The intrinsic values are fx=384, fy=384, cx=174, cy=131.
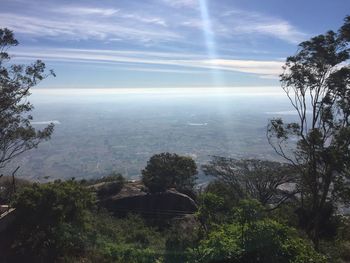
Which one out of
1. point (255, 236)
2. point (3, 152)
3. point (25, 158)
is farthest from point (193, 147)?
point (255, 236)

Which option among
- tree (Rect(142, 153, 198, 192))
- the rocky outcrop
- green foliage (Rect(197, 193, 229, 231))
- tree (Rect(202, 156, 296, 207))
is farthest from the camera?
tree (Rect(202, 156, 296, 207))

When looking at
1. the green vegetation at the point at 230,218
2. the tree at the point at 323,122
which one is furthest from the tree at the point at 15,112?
the tree at the point at 323,122

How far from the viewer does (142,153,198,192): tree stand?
78.3 ft

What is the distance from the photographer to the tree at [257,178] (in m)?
24.4

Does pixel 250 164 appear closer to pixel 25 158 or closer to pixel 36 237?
pixel 36 237

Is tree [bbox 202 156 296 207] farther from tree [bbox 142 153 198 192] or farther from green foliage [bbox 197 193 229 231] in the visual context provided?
green foliage [bbox 197 193 229 231]

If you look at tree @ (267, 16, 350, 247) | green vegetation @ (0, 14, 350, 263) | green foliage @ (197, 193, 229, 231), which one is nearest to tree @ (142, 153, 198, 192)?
green vegetation @ (0, 14, 350, 263)

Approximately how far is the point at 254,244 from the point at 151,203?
46.9 feet

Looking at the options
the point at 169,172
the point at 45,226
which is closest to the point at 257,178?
the point at 169,172

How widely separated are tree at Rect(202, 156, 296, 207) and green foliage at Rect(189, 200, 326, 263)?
1712cm

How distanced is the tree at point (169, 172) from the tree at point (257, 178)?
2021 mm

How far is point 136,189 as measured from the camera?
21.7 metres

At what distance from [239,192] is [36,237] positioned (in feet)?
53.3

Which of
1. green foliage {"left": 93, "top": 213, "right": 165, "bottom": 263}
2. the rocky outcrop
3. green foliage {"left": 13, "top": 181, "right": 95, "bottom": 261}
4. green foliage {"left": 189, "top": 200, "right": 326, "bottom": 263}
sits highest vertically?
green foliage {"left": 189, "top": 200, "right": 326, "bottom": 263}
